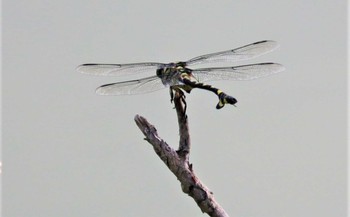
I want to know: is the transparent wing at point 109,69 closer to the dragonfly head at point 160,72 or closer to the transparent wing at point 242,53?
the dragonfly head at point 160,72

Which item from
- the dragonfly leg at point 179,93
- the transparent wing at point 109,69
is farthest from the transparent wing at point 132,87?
the dragonfly leg at point 179,93

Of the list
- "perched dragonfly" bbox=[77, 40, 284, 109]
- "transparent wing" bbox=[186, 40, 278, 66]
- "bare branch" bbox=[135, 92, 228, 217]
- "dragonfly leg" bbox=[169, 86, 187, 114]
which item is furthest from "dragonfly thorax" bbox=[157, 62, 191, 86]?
"bare branch" bbox=[135, 92, 228, 217]

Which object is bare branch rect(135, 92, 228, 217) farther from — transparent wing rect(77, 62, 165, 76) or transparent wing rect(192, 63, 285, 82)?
transparent wing rect(77, 62, 165, 76)

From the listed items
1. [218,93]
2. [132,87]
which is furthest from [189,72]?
[132,87]

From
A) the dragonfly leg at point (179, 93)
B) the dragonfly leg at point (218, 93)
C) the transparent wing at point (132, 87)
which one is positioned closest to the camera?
the dragonfly leg at point (179, 93)

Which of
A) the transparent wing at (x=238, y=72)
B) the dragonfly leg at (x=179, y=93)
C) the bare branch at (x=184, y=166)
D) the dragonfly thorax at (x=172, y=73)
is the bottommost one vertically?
the bare branch at (x=184, y=166)

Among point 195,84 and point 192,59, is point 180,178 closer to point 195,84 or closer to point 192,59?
point 195,84

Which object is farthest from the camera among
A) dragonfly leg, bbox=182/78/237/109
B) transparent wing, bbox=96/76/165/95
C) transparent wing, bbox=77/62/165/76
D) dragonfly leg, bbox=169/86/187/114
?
transparent wing, bbox=77/62/165/76
